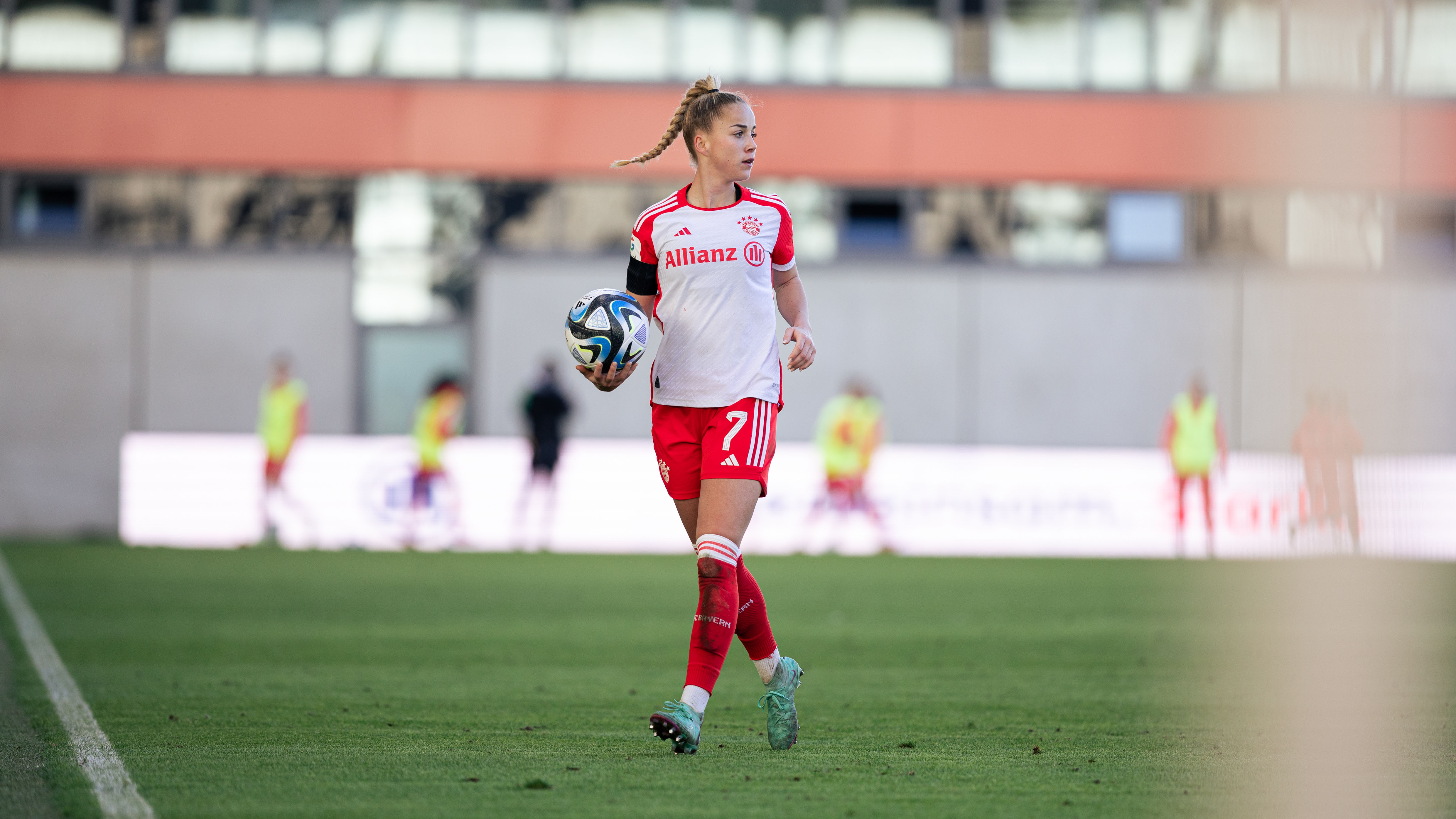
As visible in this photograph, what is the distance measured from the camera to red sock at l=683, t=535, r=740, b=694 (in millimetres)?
5465

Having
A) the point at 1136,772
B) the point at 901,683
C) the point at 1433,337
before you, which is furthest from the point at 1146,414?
the point at 1136,772

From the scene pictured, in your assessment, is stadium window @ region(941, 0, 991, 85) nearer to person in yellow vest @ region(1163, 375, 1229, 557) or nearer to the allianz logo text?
person in yellow vest @ region(1163, 375, 1229, 557)

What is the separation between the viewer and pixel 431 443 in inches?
750

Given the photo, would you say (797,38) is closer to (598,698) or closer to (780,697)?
(598,698)

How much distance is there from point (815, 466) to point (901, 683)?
11.3 metres

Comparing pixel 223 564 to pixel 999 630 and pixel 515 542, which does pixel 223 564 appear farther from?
pixel 999 630

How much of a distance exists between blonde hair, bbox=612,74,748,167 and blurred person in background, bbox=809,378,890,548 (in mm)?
13477

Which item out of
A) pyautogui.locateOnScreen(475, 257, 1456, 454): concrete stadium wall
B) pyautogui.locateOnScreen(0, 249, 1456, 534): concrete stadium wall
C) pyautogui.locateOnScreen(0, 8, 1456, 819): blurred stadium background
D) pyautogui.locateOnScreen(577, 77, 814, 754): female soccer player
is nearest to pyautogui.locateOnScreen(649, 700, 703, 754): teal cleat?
pyautogui.locateOnScreen(577, 77, 814, 754): female soccer player

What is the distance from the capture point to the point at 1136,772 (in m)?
5.30

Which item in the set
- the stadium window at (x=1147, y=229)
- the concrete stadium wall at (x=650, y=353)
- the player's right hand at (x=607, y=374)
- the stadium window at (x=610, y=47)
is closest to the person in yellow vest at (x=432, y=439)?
the concrete stadium wall at (x=650, y=353)

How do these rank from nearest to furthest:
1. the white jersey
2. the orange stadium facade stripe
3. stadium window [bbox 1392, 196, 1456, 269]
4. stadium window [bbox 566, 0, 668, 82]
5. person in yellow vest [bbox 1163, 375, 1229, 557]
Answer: the white jersey, person in yellow vest [bbox 1163, 375, 1229, 557], stadium window [bbox 1392, 196, 1456, 269], the orange stadium facade stripe, stadium window [bbox 566, 0, 668, 82]

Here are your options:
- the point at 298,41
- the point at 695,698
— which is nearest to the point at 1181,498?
the point at 298,41

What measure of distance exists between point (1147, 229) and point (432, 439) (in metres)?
10.7

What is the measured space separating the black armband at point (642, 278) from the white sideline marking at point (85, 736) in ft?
7.04
